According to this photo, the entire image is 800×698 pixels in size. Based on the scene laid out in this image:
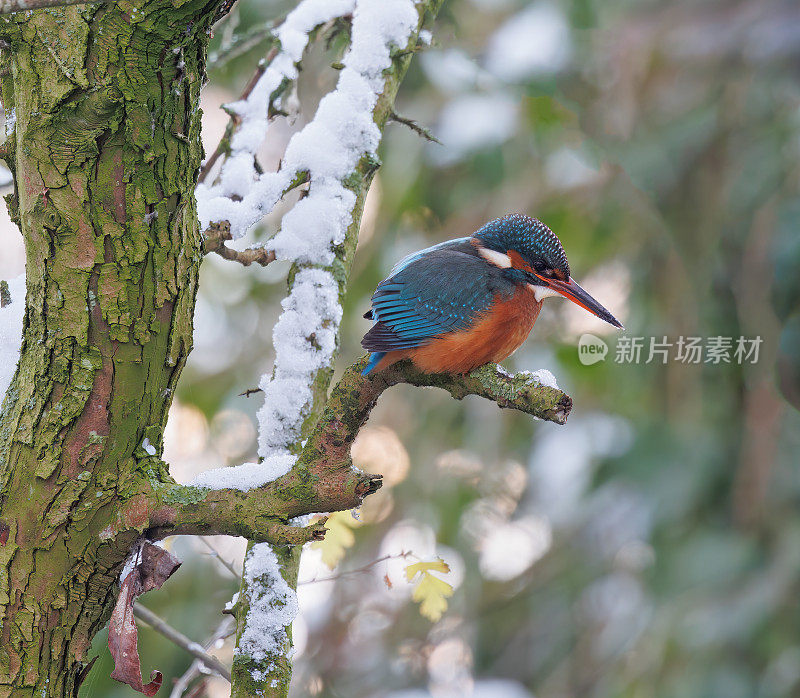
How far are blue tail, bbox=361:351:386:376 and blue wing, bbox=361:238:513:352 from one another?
17 mm

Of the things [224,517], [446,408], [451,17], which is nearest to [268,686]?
[224,517]

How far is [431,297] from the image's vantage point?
174 centimetres

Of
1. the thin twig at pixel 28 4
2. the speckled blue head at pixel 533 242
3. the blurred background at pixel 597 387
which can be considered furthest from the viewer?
the blurred background at pixel 597 387

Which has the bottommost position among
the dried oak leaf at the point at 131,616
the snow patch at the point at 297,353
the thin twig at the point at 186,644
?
the dried oak leaf at the point at 131,616

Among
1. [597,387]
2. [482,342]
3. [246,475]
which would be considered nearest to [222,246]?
[246,475]

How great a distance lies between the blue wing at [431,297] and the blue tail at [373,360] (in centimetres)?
2

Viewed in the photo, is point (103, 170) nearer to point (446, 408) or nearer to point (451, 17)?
point (451, 17)

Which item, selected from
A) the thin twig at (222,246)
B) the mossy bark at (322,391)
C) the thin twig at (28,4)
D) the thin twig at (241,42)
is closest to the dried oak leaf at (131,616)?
the mossy bark at (322,391)

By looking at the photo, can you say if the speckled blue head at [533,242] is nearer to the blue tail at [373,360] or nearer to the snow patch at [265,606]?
the blue tail at [373,360]

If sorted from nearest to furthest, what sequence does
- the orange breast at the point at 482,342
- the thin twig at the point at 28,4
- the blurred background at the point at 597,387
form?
1. the thin twig at the point at 28,4
2. the orange breast at the point at 482,342
3. the blurred background at the point at 597,387

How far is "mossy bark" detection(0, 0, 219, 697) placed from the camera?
3.74 feet

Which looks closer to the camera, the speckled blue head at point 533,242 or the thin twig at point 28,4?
the thin twig at point 28,4

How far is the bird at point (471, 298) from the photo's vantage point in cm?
157

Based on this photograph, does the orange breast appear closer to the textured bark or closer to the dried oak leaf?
the textured bark
